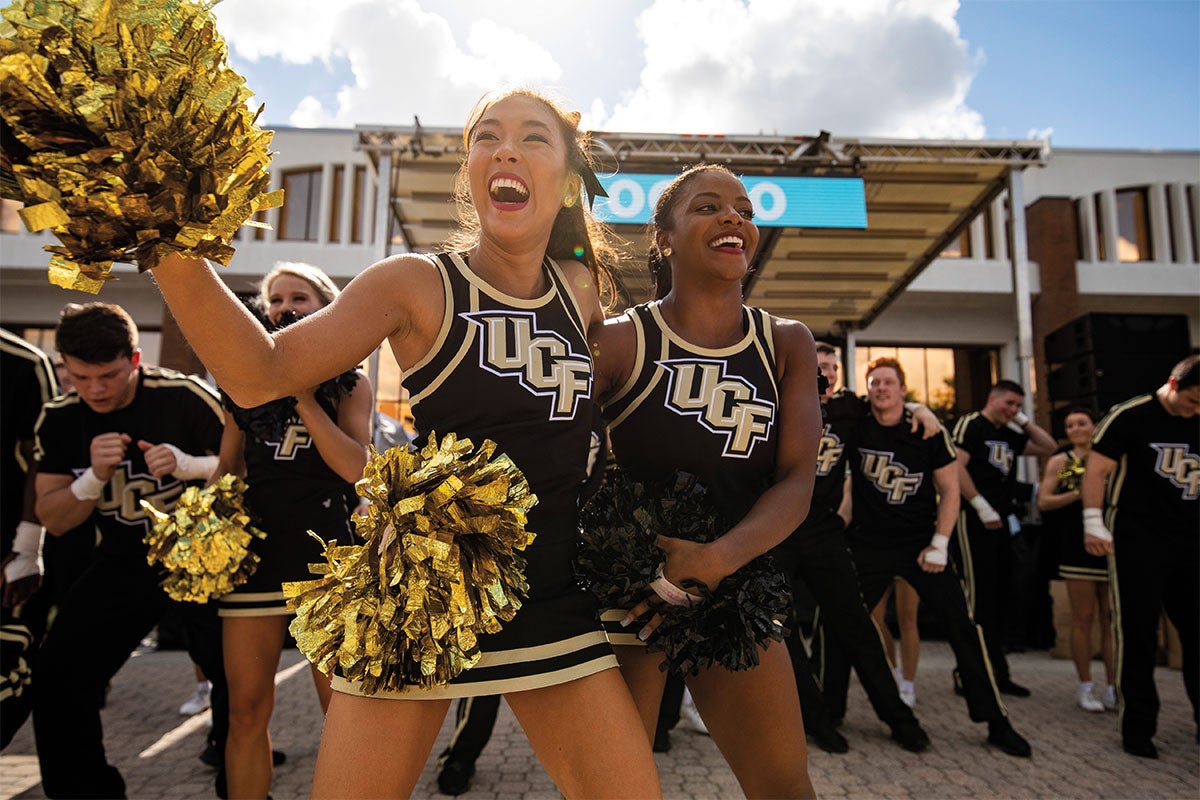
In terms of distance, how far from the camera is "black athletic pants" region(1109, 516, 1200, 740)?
185 inches

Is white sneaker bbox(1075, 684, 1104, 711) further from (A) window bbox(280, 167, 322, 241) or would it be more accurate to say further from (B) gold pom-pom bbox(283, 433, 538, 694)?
(A) window bbox(280, 167, 322, 241)

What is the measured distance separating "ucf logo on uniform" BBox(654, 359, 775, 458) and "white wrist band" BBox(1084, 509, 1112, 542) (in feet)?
12.8

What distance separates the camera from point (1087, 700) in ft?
18.8

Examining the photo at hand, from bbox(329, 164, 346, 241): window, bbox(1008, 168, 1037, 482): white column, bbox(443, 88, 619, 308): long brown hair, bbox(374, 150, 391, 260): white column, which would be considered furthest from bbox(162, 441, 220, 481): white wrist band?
bbox(329, 164, 346, 241): window

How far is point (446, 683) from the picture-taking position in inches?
65.3

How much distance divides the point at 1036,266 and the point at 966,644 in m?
15.5

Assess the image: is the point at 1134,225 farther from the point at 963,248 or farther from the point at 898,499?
the point at 898,499

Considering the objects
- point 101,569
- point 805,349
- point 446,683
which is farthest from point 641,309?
point 101,569

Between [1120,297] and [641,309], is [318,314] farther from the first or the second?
[1120,297]

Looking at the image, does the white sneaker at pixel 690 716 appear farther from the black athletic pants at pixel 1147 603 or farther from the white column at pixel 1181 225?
the white column at pixel 1181 225

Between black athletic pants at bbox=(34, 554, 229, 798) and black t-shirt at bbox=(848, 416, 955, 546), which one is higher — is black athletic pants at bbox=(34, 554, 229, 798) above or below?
below

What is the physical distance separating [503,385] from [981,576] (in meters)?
5.29

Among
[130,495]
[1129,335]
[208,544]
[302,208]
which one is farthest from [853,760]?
[302,208]

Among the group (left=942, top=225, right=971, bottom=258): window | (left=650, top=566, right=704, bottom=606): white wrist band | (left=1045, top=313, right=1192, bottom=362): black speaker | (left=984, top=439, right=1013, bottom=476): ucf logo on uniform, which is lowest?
(left=650, top=566, right=704, bottom=606): white wrist band
